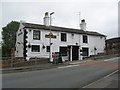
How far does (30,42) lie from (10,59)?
6.32 m

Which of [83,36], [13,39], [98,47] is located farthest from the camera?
[13,39]

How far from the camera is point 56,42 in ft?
104

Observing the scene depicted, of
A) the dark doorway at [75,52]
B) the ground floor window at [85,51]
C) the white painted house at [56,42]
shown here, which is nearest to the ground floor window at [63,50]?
the white painted house at [56,42]

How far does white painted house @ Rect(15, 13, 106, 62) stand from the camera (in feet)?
95.8

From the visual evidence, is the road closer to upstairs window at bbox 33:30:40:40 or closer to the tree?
upstairs window at bbox 33:30:40:40

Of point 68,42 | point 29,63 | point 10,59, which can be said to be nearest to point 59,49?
point 68,42

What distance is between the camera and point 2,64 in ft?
74.7

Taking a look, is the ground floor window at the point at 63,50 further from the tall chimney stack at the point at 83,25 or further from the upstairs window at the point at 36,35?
the tall chimney stack at the point at 83,25

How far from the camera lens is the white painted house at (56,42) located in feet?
95.8

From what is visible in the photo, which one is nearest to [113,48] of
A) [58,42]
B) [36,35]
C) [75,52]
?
[75,52]

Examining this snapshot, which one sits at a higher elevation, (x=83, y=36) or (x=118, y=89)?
(x=83, y=36)

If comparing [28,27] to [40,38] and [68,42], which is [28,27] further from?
[68,42]

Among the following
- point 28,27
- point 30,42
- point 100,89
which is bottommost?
point 100,89

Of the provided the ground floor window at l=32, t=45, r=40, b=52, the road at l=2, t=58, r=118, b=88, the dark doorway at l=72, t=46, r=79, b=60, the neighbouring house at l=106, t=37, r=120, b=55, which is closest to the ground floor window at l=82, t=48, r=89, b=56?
the dark doorway at l=72, t=46, r=79, b=60
